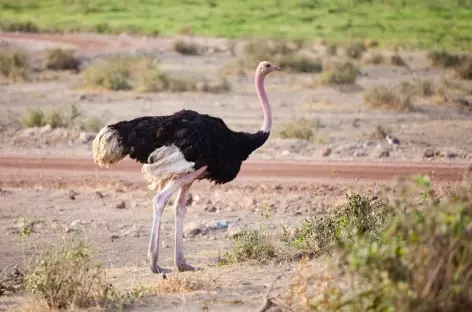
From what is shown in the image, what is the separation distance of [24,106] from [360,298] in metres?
20.2

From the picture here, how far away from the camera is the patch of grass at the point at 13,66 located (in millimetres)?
30500

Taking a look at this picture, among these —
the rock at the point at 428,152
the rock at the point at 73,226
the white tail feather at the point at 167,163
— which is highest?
the white tail feather at the point at 167,163

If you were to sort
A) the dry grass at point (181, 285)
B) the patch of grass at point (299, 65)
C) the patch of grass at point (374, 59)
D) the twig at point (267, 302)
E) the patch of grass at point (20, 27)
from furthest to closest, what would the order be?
the patch of grass at point (20, 27) → the patch of grass at point (374, 59) → the patch of grass at point (299, 65) → the dry grass at point (181, 285) → the twig at point (267, 302)

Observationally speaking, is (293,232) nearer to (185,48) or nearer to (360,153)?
(360,153)

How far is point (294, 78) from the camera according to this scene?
31312 mm

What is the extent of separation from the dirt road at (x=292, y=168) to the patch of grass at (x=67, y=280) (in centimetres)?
841

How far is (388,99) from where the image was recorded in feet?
80.8

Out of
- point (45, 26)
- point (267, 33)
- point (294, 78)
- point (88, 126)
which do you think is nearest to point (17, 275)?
point (88, 126)

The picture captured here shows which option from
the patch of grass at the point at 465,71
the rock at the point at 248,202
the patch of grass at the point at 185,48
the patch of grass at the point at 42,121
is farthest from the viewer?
the patch of grass at the point at 185,48

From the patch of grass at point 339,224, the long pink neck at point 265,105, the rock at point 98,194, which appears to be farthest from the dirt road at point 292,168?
the patch of grass at point 339,224

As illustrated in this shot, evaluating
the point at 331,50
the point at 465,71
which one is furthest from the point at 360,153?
the point at 331,50

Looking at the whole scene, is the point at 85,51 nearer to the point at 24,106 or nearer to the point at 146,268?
the point at 24,106

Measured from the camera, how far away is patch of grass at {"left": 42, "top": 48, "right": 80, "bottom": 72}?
33.9 m

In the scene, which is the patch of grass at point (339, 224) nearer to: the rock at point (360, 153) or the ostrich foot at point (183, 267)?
the ostrich foot at point (183, 267)
